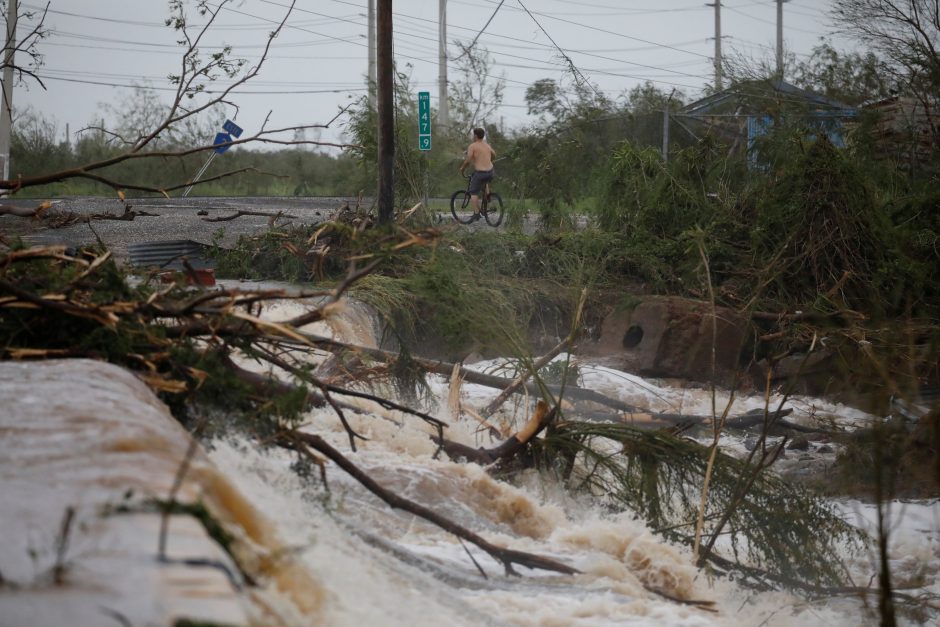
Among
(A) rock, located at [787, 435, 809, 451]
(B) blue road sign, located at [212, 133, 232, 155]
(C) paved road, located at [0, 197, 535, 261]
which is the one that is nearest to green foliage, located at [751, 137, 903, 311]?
(A) rock, located at [787, 435, 809, 451]

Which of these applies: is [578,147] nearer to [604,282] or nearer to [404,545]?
[604,282]

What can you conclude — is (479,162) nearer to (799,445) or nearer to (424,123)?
(424,123)

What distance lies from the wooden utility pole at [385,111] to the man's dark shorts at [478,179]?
478cm

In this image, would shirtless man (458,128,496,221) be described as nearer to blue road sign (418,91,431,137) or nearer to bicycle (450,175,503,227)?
bicycle (450,175,503,227)

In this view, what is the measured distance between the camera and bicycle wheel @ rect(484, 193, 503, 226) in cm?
1662

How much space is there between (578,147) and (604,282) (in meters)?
5.50

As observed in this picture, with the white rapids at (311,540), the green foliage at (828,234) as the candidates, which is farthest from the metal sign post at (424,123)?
the white rapids at (311,540)

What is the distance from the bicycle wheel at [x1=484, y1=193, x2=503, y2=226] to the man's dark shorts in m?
0.36

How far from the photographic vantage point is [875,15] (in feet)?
51.5

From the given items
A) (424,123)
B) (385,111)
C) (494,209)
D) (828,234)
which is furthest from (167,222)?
(828,234)

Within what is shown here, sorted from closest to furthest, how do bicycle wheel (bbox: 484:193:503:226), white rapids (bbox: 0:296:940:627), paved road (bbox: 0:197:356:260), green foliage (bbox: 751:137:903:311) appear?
white rapids (bbox: 0:296:940:627) → green foliage (bbox: 751:137:903:311) → paved road (bbox: 0:197:356:260) → bicycle wheel (bbox: 484:193:503:226)

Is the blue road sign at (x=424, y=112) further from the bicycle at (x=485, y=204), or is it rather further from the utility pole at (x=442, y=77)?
the utility pole at (x=442, y=77)

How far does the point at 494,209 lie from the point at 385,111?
5.79 m

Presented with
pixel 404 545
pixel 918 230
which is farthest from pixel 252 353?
pixel 918 230
